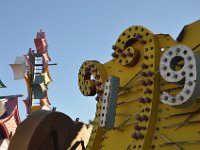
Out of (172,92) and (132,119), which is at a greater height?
(172,92)

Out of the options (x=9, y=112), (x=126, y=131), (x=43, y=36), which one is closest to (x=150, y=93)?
(x=126, y=131)

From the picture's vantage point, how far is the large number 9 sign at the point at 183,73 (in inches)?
184

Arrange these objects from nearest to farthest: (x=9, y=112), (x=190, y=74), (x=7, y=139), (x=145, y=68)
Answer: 1. (x=190, y=74)
2. (x=145, y=68)
3. (x=7, y=139)
4. (x=9, y=112)

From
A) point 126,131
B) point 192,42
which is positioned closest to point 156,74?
point 192,42

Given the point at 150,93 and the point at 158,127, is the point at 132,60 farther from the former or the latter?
the point at 158,127

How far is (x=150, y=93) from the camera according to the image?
5.73 m

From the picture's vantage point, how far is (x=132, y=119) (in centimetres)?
617

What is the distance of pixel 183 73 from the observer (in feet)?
15.9

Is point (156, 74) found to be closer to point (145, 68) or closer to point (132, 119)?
point (145, 68)

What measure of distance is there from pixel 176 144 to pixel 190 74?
3.69 feet

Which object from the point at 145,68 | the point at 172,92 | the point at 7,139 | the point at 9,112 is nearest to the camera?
the point at 172,92

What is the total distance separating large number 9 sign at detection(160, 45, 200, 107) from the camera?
4664mm

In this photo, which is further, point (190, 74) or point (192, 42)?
point (192, 42)

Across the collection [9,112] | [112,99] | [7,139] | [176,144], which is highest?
[112,99]
